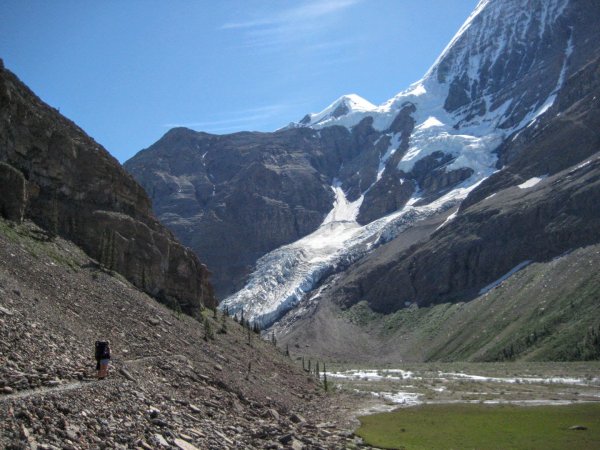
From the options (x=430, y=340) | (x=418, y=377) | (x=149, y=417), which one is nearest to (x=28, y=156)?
(x=149, y=417)

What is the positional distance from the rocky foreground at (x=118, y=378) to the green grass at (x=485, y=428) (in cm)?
344

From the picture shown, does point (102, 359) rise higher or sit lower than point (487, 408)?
higher

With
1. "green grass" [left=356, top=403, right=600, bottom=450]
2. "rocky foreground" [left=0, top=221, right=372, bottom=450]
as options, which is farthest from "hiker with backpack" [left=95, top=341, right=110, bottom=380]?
"green grass" [left=356, top=403, right=600, bottom=450]

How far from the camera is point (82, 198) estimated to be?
65.8 m

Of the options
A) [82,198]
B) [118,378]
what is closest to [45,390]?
[118,378]

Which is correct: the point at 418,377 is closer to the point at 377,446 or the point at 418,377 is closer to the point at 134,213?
the point at 134,213

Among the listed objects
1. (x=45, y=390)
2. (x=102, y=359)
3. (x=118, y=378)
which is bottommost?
(x=45, y=390)

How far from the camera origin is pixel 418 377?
112m

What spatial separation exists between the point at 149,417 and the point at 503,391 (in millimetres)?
64154

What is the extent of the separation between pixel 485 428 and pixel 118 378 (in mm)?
28331

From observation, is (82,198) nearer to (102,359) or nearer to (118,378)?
(118,378)

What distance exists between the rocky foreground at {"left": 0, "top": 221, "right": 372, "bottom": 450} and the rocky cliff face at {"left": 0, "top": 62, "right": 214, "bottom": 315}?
420cm

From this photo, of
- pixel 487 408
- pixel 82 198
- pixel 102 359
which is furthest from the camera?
pixel 82 198

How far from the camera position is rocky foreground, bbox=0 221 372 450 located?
73.1 ft
